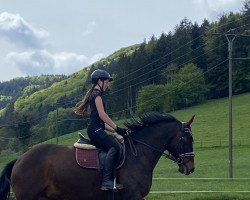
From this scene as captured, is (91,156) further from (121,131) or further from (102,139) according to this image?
(121,131)

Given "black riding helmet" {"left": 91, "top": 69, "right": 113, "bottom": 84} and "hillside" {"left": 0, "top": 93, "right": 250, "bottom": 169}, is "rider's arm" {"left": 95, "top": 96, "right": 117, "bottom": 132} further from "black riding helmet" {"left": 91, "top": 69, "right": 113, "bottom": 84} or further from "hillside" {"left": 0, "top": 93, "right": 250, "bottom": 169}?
"hillside" {"left": 0, "top": 93, "right": 250, "bottom": 169}

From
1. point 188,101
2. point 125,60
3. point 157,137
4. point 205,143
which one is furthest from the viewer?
point 125,60

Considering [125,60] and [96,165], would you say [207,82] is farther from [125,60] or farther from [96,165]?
[96,165]

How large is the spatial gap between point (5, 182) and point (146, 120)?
10.2ft

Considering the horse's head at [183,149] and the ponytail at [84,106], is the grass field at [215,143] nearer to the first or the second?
the horse's head at [183,149]

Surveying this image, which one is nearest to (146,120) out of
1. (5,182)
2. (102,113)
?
(102,113)

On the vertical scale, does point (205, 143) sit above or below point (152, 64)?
below

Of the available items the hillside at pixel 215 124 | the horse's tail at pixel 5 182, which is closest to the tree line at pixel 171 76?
the hillside at pixel 215 124

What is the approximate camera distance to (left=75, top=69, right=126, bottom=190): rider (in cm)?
970

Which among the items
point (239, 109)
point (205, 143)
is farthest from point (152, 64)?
point (205, 143)

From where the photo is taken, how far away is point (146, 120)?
1062 centimetres

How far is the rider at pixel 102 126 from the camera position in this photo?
31.8 feet

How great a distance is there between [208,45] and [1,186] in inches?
4320

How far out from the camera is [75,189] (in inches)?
384
